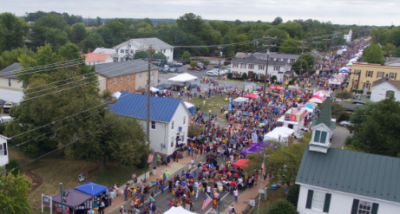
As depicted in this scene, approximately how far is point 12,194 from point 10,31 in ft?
223

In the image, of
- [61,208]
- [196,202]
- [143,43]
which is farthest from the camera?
[143,43]

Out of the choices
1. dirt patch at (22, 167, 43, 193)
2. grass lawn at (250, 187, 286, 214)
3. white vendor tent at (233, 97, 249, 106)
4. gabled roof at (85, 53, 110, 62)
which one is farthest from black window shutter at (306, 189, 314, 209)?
gabled roof at (85, 53, 110, 62)

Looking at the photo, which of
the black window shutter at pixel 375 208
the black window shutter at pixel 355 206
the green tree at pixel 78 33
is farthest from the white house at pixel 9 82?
the green tree at pixel 78 33

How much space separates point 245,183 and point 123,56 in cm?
6485

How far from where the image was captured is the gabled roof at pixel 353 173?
1539cm

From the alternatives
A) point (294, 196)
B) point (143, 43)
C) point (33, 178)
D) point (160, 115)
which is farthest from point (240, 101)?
point (143, 43)

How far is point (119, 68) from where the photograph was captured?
2005 inches

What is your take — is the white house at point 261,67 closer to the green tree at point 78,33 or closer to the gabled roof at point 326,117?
the gabled roof at point 326,117

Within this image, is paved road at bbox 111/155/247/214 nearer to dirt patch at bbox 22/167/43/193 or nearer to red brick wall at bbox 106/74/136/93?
dirt patch at bbox 22/167/43/193

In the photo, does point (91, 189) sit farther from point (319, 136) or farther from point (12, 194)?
point (319, 136)

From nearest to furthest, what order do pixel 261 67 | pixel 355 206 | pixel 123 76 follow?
pixel 355 206 < pixel 123 76 < pixel 261 67

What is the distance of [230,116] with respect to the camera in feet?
133

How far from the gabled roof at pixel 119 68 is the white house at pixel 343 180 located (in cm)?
3587

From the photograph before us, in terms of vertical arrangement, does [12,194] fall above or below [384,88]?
Answer: below
